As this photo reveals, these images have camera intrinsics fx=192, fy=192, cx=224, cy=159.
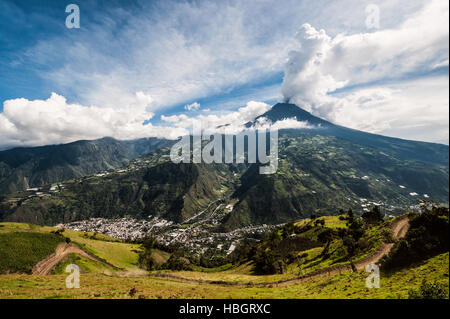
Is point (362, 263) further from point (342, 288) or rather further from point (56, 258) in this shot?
point (56, 258)

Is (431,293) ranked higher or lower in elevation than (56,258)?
higher

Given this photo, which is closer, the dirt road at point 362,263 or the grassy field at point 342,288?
the grassy field at point 342,288

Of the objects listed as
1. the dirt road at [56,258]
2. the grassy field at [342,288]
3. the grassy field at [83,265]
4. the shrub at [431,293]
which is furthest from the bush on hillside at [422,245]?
the dirt road at [56,258]

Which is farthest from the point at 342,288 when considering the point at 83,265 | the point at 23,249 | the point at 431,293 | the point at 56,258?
the point at 23,249

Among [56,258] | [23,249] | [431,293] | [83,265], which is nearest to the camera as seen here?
[431,293]

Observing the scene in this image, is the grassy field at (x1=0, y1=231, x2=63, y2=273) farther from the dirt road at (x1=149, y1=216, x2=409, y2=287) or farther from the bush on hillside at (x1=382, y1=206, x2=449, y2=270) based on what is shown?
the bush on hillside at (x1=382, y1=206, x2=449, y2=270)

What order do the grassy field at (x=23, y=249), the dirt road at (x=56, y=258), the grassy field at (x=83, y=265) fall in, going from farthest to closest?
the grassy field at (x=83, y=265) < the dirt road at (x=56, y=258) < the grassy field at (x=23, y=249)

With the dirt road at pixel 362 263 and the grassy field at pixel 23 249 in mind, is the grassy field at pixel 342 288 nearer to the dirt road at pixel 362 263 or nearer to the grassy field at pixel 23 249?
the dirt road at pixel 362 263
